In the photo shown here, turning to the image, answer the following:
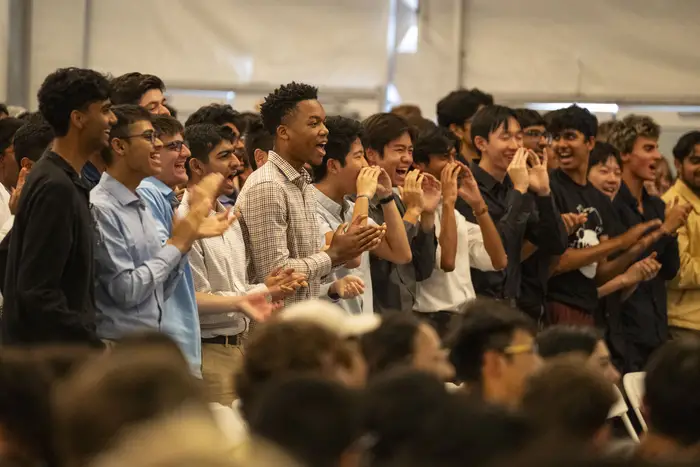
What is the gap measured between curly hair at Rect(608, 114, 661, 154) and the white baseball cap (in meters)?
3.18

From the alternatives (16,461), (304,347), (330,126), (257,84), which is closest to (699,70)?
(257,84)

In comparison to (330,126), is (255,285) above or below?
below

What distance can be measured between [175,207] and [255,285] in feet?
1.47

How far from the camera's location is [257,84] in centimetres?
847

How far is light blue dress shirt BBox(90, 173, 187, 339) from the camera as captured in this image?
348 cm

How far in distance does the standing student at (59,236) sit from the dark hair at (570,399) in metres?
1.31

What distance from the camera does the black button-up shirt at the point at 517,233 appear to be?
5223 mm

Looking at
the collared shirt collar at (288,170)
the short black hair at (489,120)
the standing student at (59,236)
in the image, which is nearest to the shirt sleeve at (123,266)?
the standing student at (59,236)

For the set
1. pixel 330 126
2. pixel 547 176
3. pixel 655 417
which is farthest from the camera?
pixel 547 176

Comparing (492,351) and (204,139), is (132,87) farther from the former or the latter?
(492,351)

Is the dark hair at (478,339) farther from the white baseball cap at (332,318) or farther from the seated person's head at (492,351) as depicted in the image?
the white baseball cap at (332,318)

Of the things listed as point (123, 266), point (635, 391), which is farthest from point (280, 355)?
point (635, 391)

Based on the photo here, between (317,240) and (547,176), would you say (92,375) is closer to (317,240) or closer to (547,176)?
(317,240)

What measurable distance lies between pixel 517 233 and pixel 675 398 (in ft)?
8.93
